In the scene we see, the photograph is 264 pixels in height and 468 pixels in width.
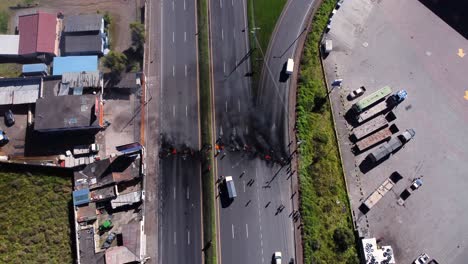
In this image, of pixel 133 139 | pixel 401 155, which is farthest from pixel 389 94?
pixel 133 139

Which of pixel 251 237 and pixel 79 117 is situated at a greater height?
pixel 79 117

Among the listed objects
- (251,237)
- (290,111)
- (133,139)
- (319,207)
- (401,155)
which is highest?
(290,111)

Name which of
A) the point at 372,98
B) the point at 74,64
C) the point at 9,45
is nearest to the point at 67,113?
the point at 74,64

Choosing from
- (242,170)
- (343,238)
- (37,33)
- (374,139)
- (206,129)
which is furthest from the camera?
(37,33)

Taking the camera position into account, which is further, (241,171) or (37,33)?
(37,33)

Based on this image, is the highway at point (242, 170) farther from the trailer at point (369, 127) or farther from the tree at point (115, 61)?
the tree at point (115, 61)

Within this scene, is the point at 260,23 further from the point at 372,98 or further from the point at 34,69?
the point at 34,69

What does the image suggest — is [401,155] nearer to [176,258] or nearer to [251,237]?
[251,237]

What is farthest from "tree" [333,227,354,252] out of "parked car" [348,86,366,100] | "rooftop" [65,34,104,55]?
"rooftop" [65,34,104,55]
